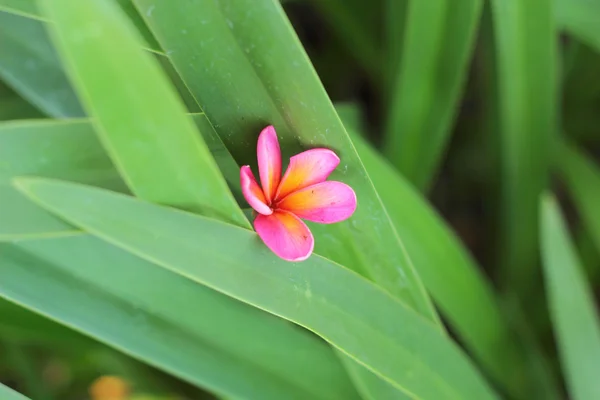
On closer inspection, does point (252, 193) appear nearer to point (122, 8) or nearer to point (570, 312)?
point (122, 8)

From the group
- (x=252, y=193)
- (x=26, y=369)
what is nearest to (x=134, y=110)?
(x=252, y=193)

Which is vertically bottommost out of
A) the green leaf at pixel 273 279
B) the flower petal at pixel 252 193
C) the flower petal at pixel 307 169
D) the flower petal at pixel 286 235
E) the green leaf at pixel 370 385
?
the green leaf at pixel 370 385

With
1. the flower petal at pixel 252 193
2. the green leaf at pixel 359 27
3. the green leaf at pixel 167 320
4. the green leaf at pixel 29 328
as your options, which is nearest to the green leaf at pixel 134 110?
the flower petal at pixel 252 193

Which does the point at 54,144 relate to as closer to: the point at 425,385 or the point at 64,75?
the point at 64,75

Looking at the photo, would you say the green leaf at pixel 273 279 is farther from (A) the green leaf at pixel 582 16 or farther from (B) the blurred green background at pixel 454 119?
(A) the green leaf at pixel 582 16

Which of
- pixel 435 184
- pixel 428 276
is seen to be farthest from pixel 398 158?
pixel 435 184
